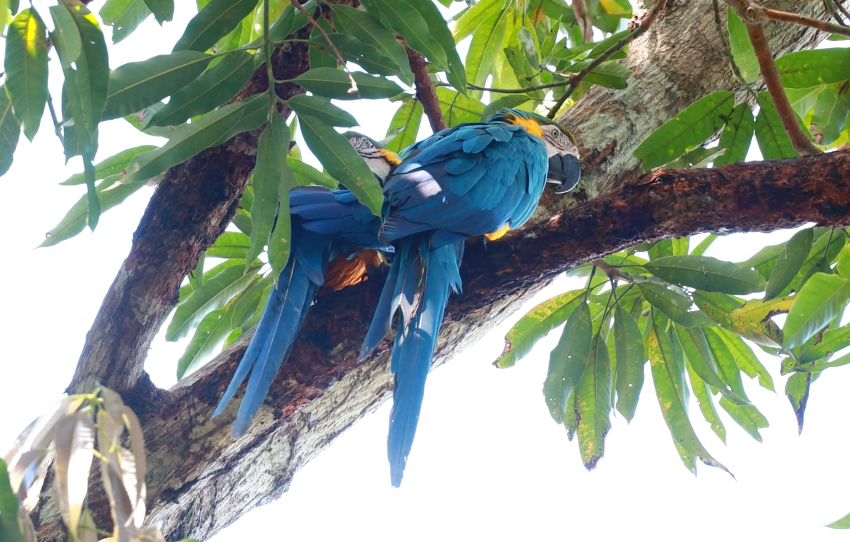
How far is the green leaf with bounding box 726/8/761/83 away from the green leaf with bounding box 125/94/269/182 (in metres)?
1.28

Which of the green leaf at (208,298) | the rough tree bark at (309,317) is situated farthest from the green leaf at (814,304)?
the green leaf at (208,298)

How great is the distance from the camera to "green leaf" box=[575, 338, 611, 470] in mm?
2201

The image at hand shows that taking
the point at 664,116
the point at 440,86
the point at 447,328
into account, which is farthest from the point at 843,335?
the point at 440,86

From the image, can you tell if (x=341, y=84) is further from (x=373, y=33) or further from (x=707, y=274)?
(x=707, y=274)

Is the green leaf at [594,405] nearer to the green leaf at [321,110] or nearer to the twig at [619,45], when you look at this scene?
the twig at [619,45]

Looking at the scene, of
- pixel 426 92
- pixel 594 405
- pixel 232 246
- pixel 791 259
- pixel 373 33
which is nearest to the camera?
pixel 373 33

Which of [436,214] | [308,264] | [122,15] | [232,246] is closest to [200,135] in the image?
[308,264]

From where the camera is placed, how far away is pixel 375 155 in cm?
213

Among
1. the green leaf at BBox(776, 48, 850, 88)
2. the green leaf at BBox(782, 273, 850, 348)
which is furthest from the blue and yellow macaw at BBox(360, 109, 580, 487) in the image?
the green leaf at BBox(782, 273, 850, 348)

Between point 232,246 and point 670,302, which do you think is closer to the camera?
point 670,302

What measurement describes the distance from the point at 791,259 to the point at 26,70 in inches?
68.1

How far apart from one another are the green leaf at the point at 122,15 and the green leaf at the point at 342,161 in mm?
929

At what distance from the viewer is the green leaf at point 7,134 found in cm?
129

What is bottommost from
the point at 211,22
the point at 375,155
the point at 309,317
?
the point at 309,317
